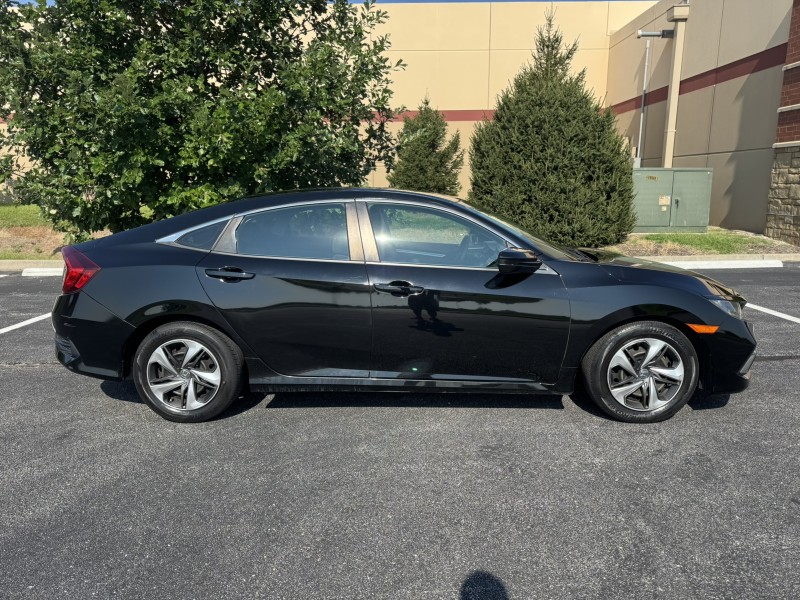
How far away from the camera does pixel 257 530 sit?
2803 mm

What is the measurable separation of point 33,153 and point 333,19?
168 inches

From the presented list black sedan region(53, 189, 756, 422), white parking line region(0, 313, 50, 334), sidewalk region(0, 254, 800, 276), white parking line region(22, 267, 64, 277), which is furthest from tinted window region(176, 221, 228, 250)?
sidewalk region(0, 254, 800, 276)

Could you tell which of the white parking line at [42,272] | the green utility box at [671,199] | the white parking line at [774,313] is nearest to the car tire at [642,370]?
the white parking line at [774,313]

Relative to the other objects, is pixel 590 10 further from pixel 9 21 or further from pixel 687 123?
pixel 9 21

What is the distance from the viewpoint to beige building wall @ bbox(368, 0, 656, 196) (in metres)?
21.9

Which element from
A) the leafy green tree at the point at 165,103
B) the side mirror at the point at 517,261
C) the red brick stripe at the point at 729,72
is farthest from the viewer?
the red brick stripe at the point at 729,72

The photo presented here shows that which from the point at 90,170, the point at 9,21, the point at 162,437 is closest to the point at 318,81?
the point at 90,170

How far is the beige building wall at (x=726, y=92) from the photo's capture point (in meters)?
14.8

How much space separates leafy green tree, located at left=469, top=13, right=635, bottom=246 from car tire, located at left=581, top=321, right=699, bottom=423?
856 cm

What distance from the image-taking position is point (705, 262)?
11.9 metres

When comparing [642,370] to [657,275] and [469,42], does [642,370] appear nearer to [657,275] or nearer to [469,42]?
[657,275]

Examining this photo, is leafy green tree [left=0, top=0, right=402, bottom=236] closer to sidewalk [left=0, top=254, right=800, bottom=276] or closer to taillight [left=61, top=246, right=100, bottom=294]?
taillight [left=61, top=246, right=100, bottom=294]

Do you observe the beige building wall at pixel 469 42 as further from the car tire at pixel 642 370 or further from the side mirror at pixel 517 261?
the car tire at pixel 642 370

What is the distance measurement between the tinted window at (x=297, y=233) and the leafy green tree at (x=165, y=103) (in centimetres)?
303
